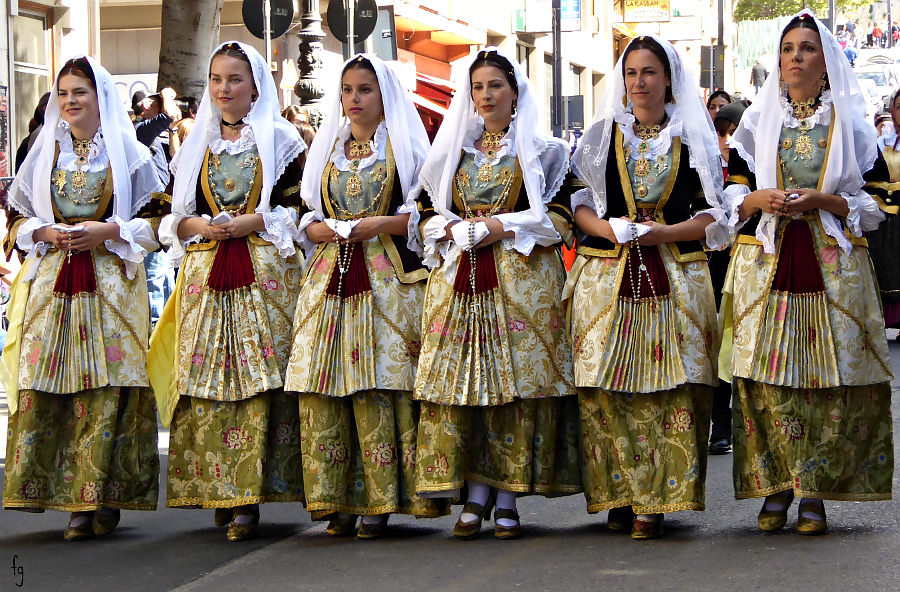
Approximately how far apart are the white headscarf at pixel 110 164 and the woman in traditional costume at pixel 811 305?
2611 millimetres

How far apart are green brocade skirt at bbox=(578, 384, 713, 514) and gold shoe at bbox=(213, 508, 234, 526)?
1.63 metres

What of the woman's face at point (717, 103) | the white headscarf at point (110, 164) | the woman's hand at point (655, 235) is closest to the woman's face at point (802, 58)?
the woman's hand at point (655, 235)

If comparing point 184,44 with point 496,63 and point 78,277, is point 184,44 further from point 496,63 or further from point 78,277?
point 496,63

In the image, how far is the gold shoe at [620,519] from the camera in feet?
19.0

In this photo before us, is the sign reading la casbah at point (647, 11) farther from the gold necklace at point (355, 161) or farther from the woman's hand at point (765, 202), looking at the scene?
the woman's hand at point (765, 202)

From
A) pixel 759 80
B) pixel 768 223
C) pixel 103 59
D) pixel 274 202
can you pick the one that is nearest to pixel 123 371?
pixel 274 202

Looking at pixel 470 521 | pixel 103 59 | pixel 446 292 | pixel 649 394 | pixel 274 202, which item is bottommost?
pixel 470 521

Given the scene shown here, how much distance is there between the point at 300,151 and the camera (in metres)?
6.10

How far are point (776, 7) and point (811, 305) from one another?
48.9 meters

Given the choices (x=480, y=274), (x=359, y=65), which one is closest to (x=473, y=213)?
(x=480, y=274)

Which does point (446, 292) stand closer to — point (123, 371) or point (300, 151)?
point (300, 151)

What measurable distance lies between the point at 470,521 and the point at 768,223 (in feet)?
5.69

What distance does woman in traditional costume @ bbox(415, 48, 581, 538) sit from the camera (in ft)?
18.7

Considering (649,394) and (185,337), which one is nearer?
(649,394)
